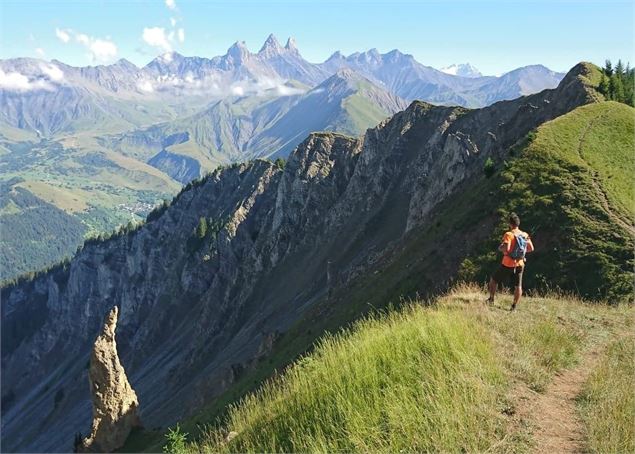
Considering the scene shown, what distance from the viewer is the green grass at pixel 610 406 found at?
8648 mm

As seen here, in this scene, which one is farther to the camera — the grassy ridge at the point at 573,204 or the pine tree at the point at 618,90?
the pine tree at the point at 618,90

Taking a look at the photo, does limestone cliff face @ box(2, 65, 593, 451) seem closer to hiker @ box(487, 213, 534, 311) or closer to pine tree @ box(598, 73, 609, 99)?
pine tree @ box(598, 73, 609, 99)

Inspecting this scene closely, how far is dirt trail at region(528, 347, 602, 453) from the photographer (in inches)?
360

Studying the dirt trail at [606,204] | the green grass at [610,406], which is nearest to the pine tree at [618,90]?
the dirt trail at [606,204]

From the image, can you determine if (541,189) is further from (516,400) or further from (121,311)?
(121,311)

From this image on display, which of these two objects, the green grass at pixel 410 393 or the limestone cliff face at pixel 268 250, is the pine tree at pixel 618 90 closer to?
the limestone cliff face at pixel 268 250

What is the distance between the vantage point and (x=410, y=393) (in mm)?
9617

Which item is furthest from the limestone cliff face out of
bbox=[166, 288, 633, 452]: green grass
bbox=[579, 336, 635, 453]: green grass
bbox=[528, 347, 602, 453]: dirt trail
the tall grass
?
the tall grass

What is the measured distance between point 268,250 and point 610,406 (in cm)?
10822

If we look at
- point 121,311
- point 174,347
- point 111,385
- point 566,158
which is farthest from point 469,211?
point 121,311

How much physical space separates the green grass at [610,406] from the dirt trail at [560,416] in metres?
0.23

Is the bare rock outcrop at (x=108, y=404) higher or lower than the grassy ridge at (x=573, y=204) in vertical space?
lower

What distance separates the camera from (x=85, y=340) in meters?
193

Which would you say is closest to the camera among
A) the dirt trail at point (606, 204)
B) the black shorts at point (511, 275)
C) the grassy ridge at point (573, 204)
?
the black shorts at point (511, 275)
